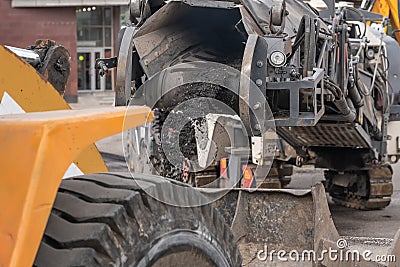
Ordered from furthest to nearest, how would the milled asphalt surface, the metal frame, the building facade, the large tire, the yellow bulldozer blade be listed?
the building facade < the milled asphalt surface < the metal frame < the yellow bulldozer blade < the large tire

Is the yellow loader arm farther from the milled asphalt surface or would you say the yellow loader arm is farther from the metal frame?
the milled asphalt surface

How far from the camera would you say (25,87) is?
3.32 metres

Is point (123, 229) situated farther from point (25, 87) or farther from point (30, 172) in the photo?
point (25, 87)

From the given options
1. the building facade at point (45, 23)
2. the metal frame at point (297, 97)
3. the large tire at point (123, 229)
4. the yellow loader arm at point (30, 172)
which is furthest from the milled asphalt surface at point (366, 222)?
the building facade at point (45, 23)

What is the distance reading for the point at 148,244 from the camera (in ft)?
7.91

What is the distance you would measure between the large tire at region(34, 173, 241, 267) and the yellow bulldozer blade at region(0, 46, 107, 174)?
0.78m

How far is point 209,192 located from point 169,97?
923mm

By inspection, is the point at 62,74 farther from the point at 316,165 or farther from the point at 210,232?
the point at 316,165

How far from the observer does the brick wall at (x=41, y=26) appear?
30.6 meters

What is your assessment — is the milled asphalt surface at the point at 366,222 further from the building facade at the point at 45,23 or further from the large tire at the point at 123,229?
the building facade at the point at 45,23

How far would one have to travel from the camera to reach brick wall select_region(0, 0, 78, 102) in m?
30.6

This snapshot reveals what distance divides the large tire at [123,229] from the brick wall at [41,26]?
28080mm

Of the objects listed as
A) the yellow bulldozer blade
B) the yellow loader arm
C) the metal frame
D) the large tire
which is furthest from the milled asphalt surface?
the yellow loader arm

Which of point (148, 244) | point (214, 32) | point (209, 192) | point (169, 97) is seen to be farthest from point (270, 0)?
point (148, 244)
